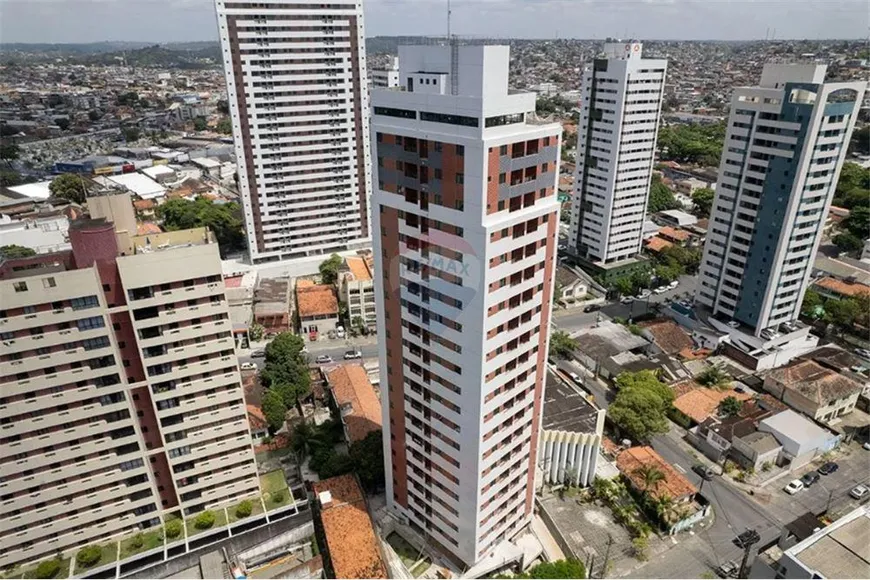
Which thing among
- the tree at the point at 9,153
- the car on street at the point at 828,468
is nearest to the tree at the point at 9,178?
the tree at the point at 9,153

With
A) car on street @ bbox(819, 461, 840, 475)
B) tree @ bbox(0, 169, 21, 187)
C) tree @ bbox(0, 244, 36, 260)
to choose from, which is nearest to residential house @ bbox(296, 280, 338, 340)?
tree @ bbox(0, 244, 36, 260)

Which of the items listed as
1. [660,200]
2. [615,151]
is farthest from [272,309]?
[660,200]

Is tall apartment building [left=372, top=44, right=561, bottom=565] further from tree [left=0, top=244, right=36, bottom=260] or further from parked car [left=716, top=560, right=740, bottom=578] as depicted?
tree [left=0, top=244, right=36, bottom=260]

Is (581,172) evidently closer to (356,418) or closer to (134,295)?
(356,418)

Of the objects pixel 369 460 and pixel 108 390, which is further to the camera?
pixel 369 460

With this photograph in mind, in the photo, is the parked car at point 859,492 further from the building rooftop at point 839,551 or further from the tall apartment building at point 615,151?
the tall apartment building at point 615,151

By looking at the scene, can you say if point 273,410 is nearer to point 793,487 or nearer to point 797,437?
point 793,487

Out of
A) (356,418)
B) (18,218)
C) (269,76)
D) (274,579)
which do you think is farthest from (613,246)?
(18,218)

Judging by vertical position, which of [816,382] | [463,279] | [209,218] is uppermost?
[463,279]
